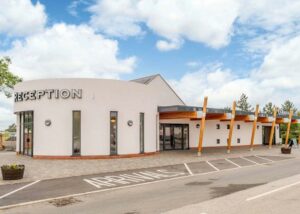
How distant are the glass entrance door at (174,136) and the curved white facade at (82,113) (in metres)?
6.80

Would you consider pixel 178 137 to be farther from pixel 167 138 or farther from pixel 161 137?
pixel 161 137

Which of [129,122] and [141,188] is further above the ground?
[129,122]

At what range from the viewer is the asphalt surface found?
9.64 m

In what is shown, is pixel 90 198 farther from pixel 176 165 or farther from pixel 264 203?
pixel 176 165

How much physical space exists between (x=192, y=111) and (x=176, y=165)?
6.55 meters

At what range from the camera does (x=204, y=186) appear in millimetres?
12758

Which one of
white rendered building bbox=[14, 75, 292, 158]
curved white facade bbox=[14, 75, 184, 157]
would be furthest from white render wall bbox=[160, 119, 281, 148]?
curved white facade bbox=[14, 75, 184, 157]

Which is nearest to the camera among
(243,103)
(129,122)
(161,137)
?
(129,122)

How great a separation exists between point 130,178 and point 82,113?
8.70 metres

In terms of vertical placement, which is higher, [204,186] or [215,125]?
[215,125]

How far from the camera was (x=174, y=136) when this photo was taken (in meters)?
31.8

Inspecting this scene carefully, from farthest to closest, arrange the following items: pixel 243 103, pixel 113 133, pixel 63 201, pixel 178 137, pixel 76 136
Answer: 1. pixel 243 103
2. pixel 178 137
3. pixel 113 133
4. pixel 76 136
5. pixel 63 201

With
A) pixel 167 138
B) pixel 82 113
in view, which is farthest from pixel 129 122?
pixel 167 138

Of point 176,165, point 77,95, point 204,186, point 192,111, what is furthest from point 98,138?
point 204,186
